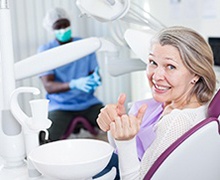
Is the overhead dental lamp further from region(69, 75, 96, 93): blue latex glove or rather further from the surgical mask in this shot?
the surgical mask

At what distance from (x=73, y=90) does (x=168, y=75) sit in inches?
70.3

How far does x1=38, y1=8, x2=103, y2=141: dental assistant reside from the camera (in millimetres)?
2643

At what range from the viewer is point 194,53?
1033 mm

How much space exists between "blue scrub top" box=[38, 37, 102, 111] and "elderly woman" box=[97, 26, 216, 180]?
1.67 metres

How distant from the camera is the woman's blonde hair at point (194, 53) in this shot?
1.03m

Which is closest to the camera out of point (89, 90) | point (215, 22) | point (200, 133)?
point (200, 133)

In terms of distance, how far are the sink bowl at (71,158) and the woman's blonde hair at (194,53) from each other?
1.20 ft

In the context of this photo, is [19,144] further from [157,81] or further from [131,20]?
[131,20]

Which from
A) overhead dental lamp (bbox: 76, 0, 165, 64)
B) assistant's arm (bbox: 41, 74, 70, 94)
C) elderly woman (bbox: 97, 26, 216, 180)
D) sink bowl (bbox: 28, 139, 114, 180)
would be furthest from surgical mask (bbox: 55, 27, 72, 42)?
sink bowl (bbox: 28, 139, 114, 180)

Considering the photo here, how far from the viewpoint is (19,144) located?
99 cm

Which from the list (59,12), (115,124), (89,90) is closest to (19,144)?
(115,124)

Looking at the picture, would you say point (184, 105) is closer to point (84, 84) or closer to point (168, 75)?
point (168, 75)

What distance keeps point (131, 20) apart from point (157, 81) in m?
0.32

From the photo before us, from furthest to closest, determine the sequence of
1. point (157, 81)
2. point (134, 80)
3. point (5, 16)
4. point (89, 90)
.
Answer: point (134, 80) < point (89, 90) < point (157, 81) < point (5, 16)
